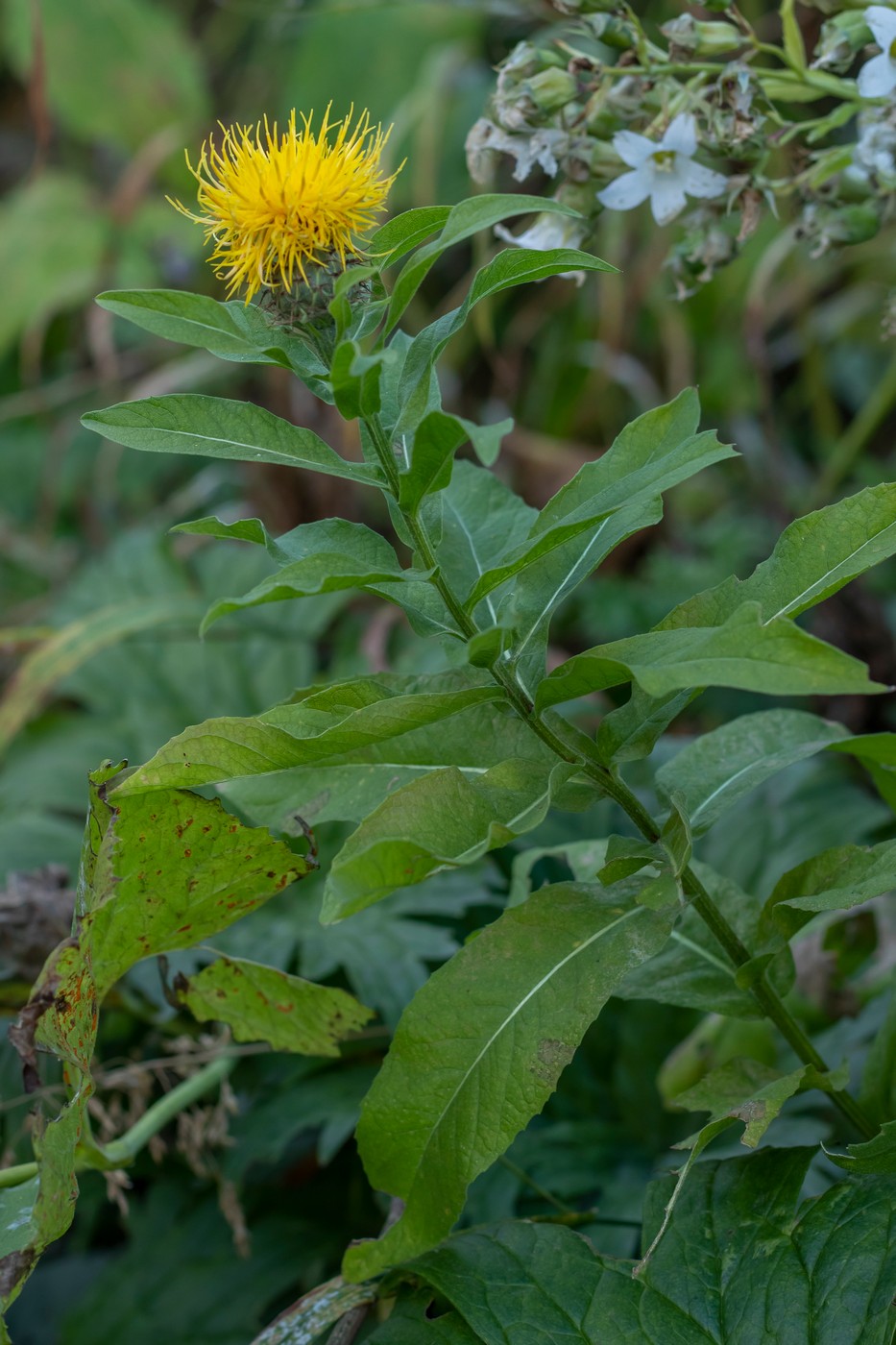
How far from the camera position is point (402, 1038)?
578mm

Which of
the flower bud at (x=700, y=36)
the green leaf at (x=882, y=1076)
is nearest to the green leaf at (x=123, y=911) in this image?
the green leaf at (x=882, y=1076)

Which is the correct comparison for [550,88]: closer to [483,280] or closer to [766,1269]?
[483,280]

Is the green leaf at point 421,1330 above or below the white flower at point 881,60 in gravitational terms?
below

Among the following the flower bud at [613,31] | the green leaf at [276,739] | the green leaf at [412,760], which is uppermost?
the flower bud at [613,31]

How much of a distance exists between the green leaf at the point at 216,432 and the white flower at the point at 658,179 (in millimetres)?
327

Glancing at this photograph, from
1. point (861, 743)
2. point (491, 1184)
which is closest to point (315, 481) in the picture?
point (491, 1184)

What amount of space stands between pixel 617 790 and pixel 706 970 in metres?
0.15

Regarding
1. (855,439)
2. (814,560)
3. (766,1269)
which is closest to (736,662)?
(814,560)

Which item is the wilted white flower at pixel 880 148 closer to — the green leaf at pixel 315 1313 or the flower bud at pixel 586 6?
the flower bud at pixel 586 6

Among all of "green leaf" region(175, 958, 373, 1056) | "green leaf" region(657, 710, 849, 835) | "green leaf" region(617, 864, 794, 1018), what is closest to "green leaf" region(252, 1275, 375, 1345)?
"green leaf" region(175, 958, 373, 1056)

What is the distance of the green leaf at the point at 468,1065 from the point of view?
57 centimetres

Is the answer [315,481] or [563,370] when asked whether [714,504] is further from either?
[315,481]

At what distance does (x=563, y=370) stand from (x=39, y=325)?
1034mm

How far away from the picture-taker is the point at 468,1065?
574 mm
